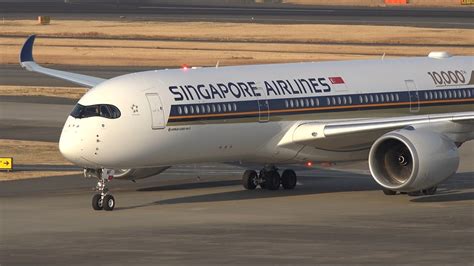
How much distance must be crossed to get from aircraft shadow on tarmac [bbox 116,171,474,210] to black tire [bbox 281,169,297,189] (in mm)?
245

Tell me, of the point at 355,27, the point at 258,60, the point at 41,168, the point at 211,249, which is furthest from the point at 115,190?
the point at 355,27

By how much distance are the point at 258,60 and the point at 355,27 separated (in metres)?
33.1

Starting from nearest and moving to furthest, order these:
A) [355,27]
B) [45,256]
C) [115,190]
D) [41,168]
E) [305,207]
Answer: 1. [45,256]
2. [305,207]
3. [115,190]
4. [41,168]
5. [355,27]

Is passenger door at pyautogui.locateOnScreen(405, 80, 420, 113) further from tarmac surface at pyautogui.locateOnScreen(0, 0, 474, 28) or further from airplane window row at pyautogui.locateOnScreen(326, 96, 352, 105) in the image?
tarmac surface at pyautogui.locateOnScreen(0, 0, 474, 28)

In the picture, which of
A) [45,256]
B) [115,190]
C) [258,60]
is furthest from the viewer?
[258,60]

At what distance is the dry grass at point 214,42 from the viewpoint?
10031 centimetres

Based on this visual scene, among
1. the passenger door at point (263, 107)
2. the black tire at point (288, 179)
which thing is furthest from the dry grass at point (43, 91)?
the passenger door at point (263, 107)

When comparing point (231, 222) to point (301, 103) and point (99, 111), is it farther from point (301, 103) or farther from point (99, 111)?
point (301, 103)

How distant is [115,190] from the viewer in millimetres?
47938

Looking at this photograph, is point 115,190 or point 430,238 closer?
point 430,238

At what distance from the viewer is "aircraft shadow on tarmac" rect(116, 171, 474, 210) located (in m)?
45.4

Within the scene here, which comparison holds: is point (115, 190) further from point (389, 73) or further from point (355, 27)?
point (355, 27)

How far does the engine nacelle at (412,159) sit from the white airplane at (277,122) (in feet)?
0.11

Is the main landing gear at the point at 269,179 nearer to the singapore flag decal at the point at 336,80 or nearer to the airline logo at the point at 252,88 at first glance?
the airline logo at the point at 252,88
